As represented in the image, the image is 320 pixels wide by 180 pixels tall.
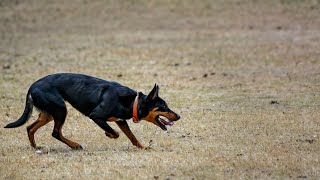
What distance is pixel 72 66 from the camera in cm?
2348

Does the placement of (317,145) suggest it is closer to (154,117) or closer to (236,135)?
(236,135)

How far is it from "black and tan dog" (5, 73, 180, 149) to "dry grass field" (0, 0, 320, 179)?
386mm

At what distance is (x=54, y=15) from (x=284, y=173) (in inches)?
1108

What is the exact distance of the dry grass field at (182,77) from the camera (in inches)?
404

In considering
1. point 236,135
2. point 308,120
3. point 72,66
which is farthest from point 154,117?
point 72,66

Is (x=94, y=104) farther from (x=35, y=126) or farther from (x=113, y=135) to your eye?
(x=35, y=126)

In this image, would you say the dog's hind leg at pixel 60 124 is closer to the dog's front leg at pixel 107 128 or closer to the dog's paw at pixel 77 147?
the dog's paw at pixel 77 147

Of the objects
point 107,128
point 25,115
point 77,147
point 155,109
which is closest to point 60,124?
point 77,147

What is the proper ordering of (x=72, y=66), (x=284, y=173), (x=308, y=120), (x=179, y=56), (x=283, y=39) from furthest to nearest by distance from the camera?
(x=283, y=39) < (x=179, y=56) < (x=72, y=66) < (x=308, y=120) < (x=284, y=173)

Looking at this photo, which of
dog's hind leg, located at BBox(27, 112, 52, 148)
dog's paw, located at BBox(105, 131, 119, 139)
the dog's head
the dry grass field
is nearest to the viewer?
the dry grass field

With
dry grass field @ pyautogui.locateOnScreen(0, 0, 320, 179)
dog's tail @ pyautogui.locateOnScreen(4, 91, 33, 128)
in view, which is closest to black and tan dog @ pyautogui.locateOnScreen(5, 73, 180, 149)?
dog's tail @ pyautogui.locateOnScreen(4, 91, 33, 128)

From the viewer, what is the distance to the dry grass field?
1026 cm

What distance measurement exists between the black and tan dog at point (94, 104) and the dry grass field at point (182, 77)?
386mm

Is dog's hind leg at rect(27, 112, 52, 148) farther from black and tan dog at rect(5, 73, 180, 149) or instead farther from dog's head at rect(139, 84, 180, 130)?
dog's head at rect(139, 84, 180, 130)
